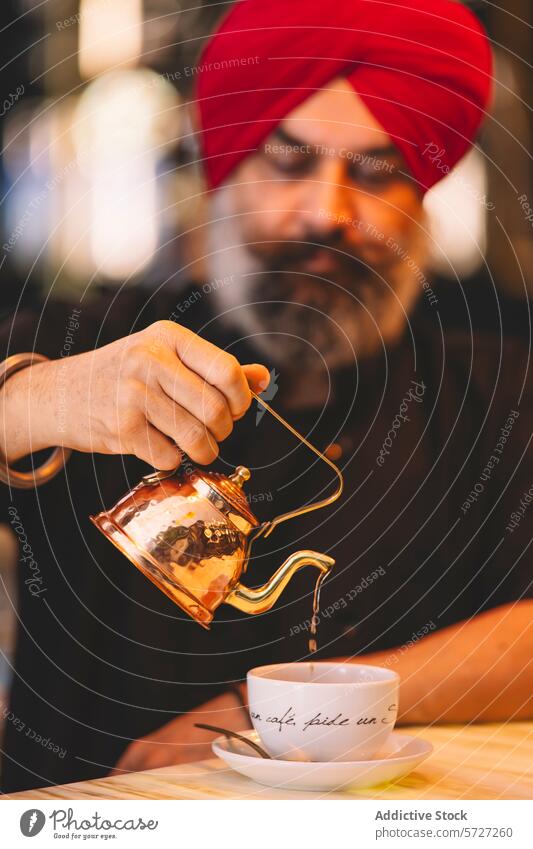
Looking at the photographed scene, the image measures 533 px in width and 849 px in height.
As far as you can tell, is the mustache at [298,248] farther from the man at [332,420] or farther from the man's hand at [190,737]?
the man's hand at [190,737]

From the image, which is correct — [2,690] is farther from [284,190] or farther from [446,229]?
[446,229]

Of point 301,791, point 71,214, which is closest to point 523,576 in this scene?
point 301,791

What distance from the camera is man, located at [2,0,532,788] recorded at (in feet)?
2.35

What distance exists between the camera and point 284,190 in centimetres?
81

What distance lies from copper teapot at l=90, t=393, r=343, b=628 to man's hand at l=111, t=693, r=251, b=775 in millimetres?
189

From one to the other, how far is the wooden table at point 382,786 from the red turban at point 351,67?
0.53 metres

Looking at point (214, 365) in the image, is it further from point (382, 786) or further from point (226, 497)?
point (382, 786)

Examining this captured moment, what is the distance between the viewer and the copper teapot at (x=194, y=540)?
38 cm

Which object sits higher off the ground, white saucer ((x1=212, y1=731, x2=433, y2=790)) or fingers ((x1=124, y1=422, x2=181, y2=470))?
fingers ((x1=124, y1=422, x2=181, y2=470))

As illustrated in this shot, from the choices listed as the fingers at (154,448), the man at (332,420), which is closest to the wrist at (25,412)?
the man at (332,420)

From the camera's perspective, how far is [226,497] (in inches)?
15.1

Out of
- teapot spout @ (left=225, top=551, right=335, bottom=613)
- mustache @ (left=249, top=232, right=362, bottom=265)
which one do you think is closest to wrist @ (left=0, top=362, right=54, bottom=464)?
teapot spout @ (left=225, top=551, right=335, bottom=613)

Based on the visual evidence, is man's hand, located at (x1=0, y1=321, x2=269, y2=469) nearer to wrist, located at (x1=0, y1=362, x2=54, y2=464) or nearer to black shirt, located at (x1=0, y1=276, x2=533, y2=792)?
wrist, located at (x1=0, y1=362, x2=54, y2=464)
